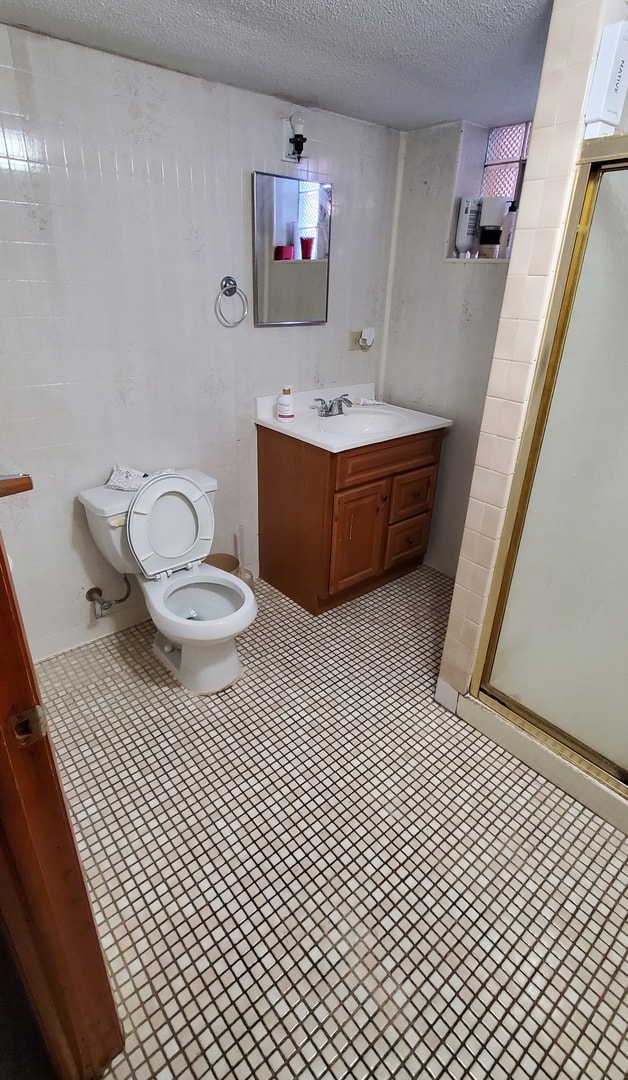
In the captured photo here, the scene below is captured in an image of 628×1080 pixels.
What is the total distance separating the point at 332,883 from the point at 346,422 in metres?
1.90

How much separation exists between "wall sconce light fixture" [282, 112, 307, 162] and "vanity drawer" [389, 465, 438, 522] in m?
1.39

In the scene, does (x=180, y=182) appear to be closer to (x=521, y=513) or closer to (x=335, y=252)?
(x=335, y=252)

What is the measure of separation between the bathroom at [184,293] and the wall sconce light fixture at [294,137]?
0.04 meters

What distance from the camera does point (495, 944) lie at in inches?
53.3

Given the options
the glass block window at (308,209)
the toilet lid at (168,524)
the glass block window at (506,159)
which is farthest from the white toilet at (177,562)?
the glass block window at (506,159)

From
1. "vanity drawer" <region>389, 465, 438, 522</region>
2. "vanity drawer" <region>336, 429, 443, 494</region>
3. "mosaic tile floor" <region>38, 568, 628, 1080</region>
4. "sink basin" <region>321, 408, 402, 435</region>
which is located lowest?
"mosaic tile floor" <region>38, 568, 628, 1080</region>

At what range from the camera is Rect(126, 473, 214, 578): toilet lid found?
206 cm

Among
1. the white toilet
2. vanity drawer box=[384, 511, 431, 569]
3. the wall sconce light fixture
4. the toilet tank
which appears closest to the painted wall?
vanity drawer box=[384, 511, 431, 569]

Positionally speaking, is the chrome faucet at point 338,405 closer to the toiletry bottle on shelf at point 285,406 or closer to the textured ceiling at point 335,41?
the toiletry bottle on shelf at point 285,406

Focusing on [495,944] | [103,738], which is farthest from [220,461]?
[495,944]

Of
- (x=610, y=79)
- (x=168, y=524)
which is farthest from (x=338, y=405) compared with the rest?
(x=610, y=79)

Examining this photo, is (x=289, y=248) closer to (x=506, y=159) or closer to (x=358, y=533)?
(x=506, y=159)

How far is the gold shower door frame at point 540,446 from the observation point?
1.34 meters

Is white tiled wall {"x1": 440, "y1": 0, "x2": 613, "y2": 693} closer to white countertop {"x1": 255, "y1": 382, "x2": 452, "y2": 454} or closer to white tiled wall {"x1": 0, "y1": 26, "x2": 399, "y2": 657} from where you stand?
white countertop {"x1": 255, "y1": 382, "x2": 452, "y2": 454}
